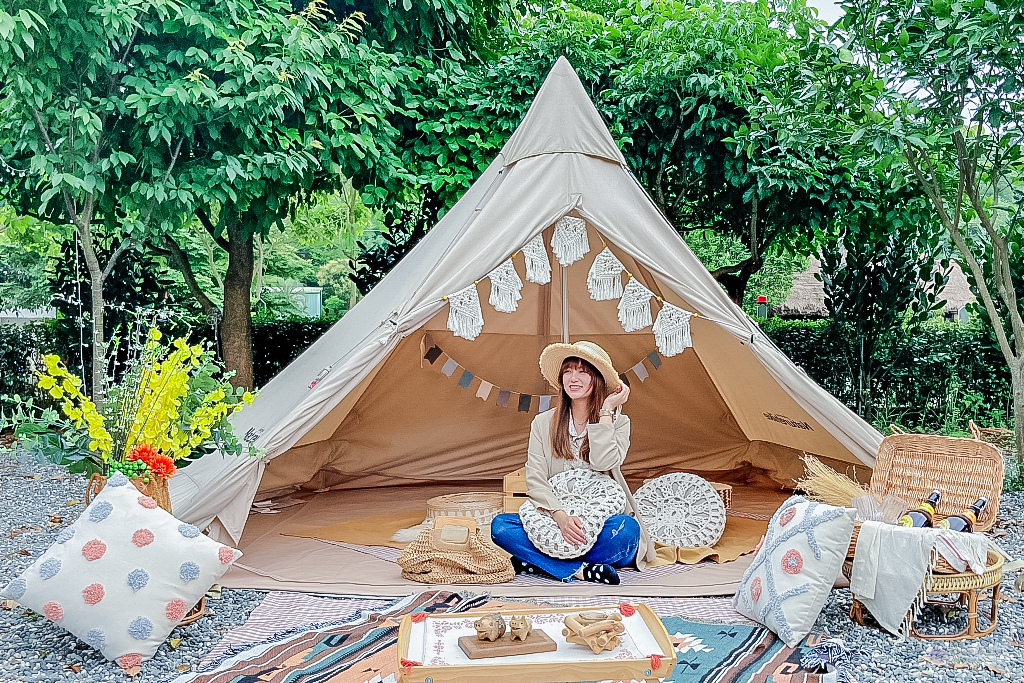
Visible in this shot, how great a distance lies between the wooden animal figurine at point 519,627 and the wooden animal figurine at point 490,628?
0.02 m

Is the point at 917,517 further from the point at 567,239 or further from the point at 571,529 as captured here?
the point at 567,239

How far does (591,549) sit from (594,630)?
49.5 inches

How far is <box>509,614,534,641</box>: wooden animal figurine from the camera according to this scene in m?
2.00

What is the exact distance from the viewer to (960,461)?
10.4 ft

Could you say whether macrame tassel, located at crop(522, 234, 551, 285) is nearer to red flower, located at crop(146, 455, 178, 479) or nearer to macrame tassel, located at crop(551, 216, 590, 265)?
macrame tassel, located at crop(551, 216, 590, 265)

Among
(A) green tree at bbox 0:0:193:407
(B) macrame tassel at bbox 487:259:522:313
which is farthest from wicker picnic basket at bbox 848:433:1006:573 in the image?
(A) green tree at bbox 0:0:193:407

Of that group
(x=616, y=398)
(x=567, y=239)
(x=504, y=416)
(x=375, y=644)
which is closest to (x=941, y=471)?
(x=616, y=398)

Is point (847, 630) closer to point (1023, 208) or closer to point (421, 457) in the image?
point (421, 457)

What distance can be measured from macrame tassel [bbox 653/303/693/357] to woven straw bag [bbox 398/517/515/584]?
1.04 m

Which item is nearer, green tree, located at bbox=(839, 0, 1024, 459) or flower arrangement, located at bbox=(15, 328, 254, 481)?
flower arrangement, located at bbox=(15, 328, 254, 481)

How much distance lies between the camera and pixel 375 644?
8.44ft

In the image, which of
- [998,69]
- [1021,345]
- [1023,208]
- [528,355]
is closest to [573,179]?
[528,355]

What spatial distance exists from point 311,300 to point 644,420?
14.6 metres

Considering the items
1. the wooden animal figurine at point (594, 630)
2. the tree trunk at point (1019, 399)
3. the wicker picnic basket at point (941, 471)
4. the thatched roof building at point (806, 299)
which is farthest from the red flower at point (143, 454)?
the thatched roof building at point (806, 299)
